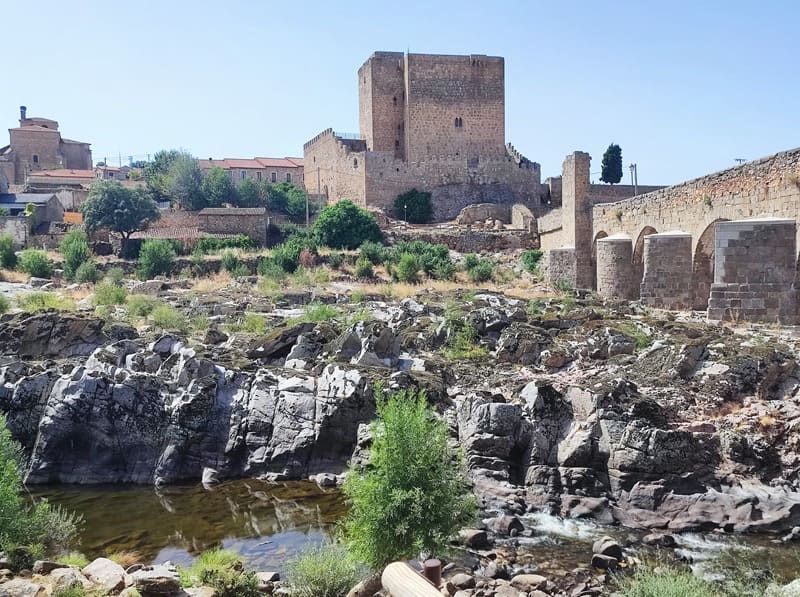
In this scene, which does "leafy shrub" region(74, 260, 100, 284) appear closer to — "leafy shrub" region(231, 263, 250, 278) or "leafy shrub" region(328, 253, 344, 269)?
"leafy shrub" region(231, 263, 250, 278)

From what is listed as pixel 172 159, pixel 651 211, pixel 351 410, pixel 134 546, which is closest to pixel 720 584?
pixel 351 410

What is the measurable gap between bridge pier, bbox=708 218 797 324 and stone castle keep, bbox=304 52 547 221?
24112 mm

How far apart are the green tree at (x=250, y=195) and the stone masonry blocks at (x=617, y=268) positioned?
23.8 metres

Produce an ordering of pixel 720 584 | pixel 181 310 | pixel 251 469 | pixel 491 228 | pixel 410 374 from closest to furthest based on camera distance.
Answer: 1. pixel 720 584
2. pixel 251 469
3. pixel 410 374
4. pixel 181 310
5. pixel 491 228

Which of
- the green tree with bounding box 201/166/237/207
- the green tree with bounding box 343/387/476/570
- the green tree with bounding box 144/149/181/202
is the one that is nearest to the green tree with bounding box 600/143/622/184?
the green tree with bounding box 201/166/237/207

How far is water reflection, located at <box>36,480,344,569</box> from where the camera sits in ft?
31.9

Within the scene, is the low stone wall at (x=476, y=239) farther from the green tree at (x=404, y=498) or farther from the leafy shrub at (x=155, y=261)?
the green tree at (x=404, y=498)

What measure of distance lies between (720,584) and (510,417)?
13.1 ft

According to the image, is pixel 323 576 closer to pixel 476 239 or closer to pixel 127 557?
pixel 127 557

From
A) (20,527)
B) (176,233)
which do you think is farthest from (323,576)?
(176,233)

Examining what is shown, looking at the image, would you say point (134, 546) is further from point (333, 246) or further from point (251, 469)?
point (333, 246)

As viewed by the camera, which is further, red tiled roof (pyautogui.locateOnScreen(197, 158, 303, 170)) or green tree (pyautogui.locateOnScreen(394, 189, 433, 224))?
red tiled roof (pyautogui.locateOnScreen(197, 158, 303, 170))

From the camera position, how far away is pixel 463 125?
133 feet

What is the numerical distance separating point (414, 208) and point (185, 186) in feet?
41.5
